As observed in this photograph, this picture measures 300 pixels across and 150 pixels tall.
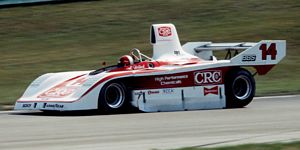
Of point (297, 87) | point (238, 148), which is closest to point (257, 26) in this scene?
point (297, 87)

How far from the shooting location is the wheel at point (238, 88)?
16.7 meters

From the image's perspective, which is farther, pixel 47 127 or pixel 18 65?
pixel 18 65

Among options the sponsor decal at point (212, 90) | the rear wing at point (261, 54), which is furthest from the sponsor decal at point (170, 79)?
the rear wing at point (261, 54)

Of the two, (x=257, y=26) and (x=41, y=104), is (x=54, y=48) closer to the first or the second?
(x=257, y=26)

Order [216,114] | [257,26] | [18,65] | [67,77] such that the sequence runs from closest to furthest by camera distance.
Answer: [216,114] → [67,77] → [18,65] → [257,26]

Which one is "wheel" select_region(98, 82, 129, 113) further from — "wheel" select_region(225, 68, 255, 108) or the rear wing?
the rear wing

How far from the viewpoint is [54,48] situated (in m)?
27.6

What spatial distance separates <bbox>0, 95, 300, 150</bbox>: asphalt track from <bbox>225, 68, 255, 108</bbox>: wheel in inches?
24.9

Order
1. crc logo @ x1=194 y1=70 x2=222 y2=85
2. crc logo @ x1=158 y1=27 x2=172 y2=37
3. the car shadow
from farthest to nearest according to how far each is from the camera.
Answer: crc logo @ x1=158 y1=27 x2=172 y2=37 < crc logo @ x1=194 y1=70 x2=222 y2=85 < the car shadow

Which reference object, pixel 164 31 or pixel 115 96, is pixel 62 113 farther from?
pixel 164 31

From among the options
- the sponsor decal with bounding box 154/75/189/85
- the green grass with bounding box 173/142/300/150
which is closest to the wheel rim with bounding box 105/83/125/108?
the sponsor decal with bounding box 154/75/189/85

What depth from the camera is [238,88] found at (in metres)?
17.0

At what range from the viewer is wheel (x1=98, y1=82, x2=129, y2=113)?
50.5ft

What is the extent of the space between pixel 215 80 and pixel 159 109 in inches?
52.5
